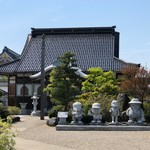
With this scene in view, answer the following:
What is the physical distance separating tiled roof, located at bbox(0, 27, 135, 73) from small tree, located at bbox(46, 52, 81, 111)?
14.0m

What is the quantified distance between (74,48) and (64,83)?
18213mm

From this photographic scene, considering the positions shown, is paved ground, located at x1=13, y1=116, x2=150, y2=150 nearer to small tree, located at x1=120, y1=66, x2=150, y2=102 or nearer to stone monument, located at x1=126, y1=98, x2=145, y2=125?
stone monument, located at x1=126, y1=98, x2=145, y2=125

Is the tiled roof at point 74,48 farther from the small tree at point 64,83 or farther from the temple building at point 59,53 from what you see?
the small tree at point 64,83

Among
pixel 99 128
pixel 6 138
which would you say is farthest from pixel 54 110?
pixel 6 138

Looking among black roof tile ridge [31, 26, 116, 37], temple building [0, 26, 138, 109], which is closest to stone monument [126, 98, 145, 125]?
temple building [0, 26, 138, 109]

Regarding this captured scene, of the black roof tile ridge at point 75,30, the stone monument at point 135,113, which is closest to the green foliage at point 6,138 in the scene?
the stone monument at point 135,113

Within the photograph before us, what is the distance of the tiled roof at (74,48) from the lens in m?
39.0

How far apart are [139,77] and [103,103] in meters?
2.99

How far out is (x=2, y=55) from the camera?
48.1 metres

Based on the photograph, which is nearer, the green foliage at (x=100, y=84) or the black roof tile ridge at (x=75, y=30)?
the green foliage at (x=100, y=84)

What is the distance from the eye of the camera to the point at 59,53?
→ 41.1 m

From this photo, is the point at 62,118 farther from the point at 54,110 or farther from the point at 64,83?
the point at 64,83

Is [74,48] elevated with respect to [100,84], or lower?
elevated

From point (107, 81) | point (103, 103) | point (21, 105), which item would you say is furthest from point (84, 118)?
point (21, 105)
